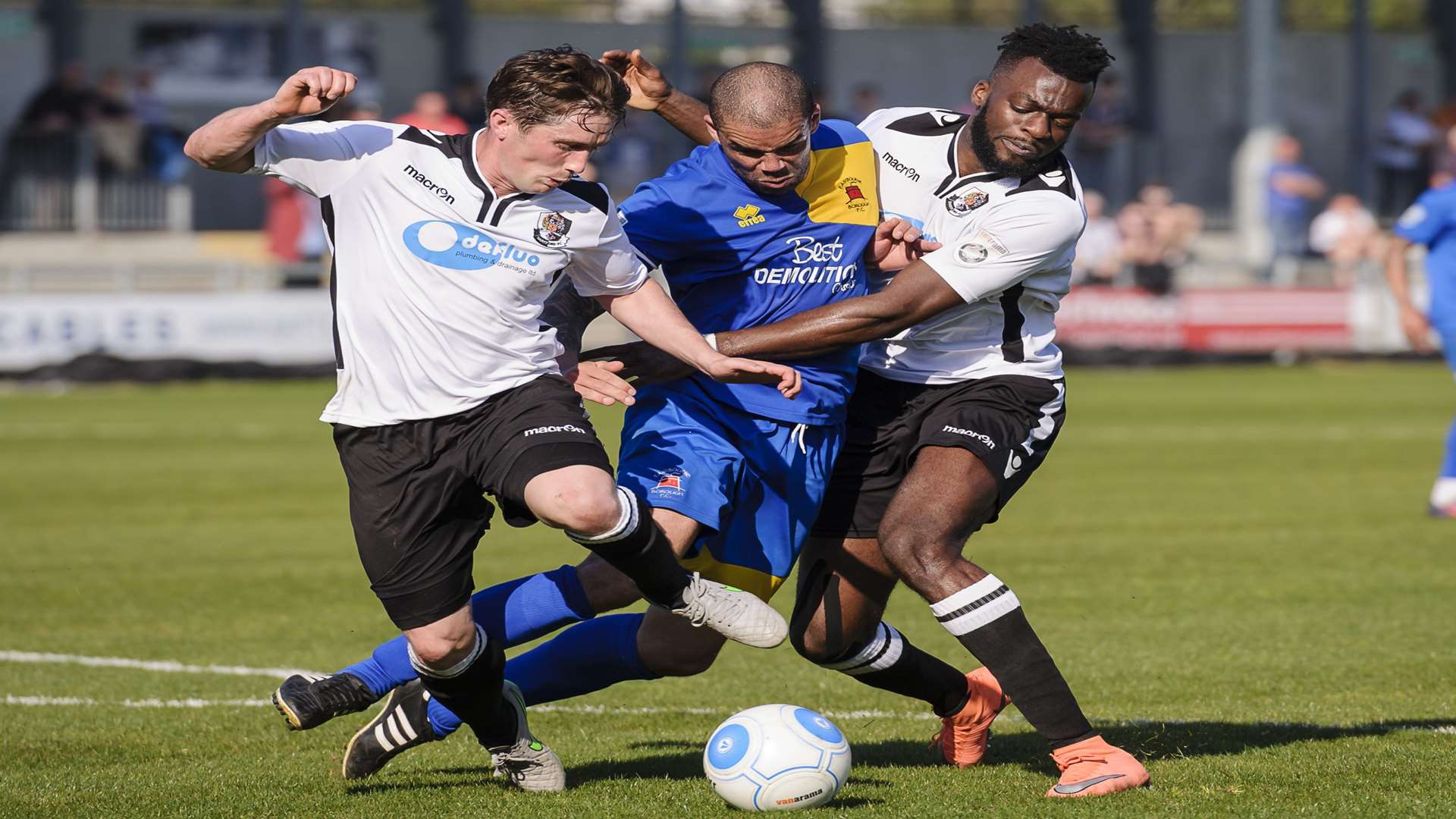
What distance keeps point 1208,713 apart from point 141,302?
17564 mm

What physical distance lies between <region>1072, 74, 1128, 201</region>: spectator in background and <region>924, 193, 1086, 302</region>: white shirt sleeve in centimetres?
2352

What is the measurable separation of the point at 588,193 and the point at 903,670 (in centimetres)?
186

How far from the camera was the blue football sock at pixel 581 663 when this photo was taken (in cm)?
550

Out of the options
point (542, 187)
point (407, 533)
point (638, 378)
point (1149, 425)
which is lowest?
point (1149, 425)

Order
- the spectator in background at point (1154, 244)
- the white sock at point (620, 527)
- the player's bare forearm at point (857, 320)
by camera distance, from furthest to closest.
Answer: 1. the spectator in background at point (1154, 244)
2. the player's bare forearm at point (857, 320)
3. the white sock at point (620, 527)

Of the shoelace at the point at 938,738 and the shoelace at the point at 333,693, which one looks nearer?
the shoelace at the point at 333,693

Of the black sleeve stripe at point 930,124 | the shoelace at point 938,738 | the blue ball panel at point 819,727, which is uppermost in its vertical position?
the black sleeve stripe at point 930,124

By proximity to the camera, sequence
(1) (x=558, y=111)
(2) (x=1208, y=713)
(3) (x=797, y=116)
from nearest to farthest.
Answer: (1) (x=558, y=111) < (3) (x=797, y=116) < (2) (x=1208, y=713)

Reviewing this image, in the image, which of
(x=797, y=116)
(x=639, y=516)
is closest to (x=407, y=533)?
(x=639, y=516)

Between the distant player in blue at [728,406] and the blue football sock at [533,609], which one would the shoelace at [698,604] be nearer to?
the distant player in blue at [728,406]

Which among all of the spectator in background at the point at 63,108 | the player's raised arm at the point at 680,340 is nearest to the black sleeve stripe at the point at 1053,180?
the player's raised arm at the point at 680,340

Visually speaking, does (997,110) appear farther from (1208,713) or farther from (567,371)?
(1208,713)

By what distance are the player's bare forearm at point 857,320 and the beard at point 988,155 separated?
1.40 ft

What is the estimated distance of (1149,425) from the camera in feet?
57.1
